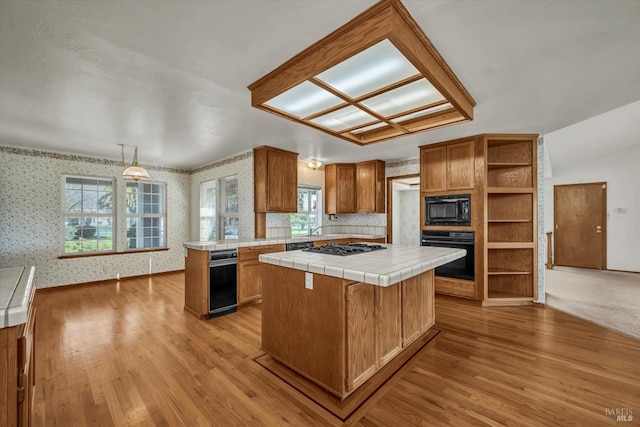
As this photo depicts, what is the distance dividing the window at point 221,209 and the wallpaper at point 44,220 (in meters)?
1.51

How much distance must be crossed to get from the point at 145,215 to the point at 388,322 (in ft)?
18.7

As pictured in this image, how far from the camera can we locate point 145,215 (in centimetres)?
579

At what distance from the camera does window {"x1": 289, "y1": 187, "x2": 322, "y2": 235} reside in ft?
18.6

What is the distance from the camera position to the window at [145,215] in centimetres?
559

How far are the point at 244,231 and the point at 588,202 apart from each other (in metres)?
8.00

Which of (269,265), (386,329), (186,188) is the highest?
(186,188)

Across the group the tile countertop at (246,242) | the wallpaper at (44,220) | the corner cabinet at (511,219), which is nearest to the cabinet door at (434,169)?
the corner cabinet at (511,219)

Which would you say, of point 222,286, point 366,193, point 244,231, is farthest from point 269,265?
point 366,193

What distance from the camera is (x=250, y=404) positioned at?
1.77 m

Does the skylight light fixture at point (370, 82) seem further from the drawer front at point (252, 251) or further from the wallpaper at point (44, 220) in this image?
the wallpaper at point (44, 220)

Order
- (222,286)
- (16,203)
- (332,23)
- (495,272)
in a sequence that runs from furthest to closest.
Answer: (16,203)
(495,272)
(222,286)
(332,23)

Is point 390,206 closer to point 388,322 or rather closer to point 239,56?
point 388,322

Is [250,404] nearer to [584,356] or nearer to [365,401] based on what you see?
[365,401]

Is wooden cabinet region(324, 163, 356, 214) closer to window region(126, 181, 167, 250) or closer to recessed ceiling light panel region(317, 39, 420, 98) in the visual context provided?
recessed ceiling light panel region(317, 39, 420, 98)
